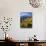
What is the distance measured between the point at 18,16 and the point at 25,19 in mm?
297

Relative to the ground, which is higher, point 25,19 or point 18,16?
point 18,16

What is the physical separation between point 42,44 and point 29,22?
1110mm

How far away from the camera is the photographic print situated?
17.6 ft

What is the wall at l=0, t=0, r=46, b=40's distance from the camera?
209 inches

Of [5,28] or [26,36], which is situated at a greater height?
A: [5,28]

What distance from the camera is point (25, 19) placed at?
538 centimetres

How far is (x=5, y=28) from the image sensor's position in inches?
207

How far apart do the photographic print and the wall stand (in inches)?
4.6

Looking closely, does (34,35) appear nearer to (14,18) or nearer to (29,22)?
(29,22)

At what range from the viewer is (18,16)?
17.6 ft

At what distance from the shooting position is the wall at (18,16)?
530 centimetres

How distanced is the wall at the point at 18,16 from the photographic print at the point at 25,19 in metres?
0.12

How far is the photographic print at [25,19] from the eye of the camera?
17.6ft

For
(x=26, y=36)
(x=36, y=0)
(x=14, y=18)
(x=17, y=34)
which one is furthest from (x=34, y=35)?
(x=36, y=0)
